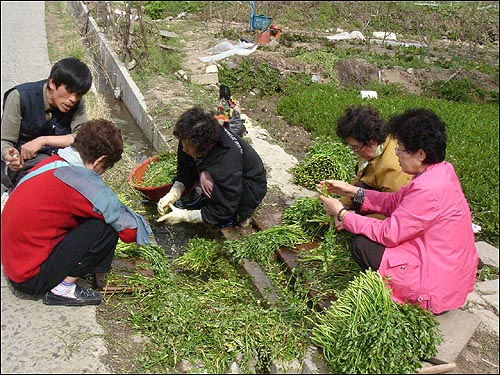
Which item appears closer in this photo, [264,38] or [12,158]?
[12,158]

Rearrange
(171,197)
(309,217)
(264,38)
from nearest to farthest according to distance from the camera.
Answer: (309,217), (171,197), (264,38)

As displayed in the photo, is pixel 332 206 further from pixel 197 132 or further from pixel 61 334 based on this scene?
pixel 61 334

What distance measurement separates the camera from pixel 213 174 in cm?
423

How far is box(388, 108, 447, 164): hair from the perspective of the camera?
3287 millimetres

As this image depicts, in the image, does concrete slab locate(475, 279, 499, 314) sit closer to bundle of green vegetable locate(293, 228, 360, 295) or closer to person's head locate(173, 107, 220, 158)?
bundle of green vegetable locate(293, 228, 360, 295)

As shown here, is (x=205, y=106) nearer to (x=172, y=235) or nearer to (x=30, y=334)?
(x=172, y=235)

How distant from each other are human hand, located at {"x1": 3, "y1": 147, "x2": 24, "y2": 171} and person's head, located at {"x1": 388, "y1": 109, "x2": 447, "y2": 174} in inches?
107

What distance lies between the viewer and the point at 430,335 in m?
3.04

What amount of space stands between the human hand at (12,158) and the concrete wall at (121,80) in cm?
238

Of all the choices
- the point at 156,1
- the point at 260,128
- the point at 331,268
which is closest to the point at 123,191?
the point at 331,268

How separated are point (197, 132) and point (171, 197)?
90 centimetres

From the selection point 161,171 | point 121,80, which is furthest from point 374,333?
point 121,80

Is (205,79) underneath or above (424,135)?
underneath

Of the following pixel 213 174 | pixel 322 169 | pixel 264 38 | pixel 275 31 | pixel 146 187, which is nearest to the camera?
pixel 213 174
